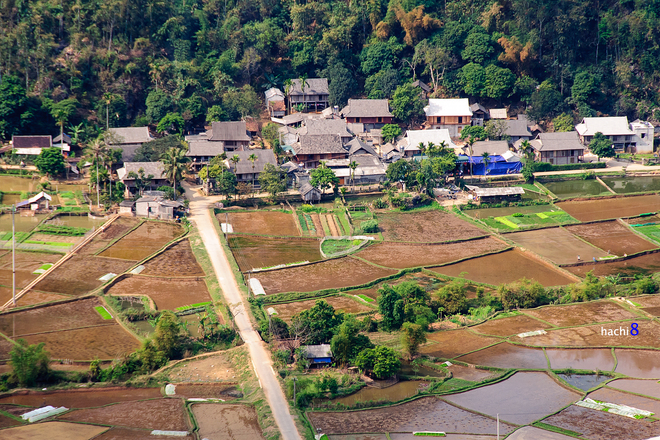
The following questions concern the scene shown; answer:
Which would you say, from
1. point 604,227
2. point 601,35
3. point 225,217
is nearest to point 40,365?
point 225,217

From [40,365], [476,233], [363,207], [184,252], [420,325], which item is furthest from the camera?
[363,207]

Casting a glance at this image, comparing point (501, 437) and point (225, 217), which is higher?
point (225, 217)

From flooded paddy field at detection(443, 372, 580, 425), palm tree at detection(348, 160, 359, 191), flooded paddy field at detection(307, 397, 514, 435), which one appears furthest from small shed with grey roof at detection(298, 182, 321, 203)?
flooded paddy field at detection(307, 397, 514, 435)

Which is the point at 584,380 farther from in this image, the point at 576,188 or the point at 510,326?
the point at 576,188

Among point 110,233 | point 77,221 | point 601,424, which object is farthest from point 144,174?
point 601,424

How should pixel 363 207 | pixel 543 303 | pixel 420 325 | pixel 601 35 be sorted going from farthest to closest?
pixel 601 35 < pixel 363 207 < pixel 543 303 < pixel 420 325

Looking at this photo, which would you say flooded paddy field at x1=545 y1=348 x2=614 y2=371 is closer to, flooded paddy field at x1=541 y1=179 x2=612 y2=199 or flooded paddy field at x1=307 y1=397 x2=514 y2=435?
flooded paddy field at x1=307 y1=397 x2=514 y2=435

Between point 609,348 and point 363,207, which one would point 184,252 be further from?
point 609,348
